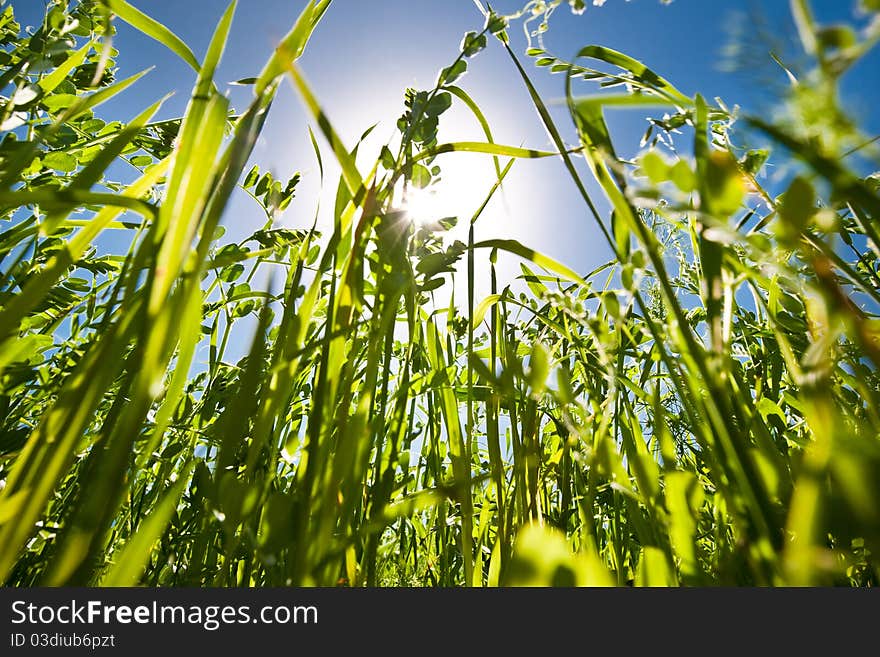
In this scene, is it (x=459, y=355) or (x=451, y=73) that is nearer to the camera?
(x=451, y=73)

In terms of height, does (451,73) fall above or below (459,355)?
above

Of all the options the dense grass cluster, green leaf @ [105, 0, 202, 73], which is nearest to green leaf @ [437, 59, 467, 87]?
the dense grass cluster

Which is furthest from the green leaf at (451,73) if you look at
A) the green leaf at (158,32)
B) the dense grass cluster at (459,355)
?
the green leaf at (158,32)

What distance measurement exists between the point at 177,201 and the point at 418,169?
400 mm

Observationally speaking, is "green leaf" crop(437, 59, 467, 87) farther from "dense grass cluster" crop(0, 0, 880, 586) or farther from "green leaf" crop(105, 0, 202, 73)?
"green leaf" crop(105, 0, 202, 73)

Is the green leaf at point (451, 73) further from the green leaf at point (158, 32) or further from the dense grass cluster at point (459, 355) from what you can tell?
the green leaf at point (158, 32)

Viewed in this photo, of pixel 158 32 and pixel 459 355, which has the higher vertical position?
pixel 158 32

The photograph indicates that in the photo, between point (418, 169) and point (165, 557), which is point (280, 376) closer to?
point (418, 169)

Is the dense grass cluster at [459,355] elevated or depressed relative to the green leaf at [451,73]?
depressed

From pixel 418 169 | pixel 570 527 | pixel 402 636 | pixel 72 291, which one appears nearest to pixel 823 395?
pixel 402 636

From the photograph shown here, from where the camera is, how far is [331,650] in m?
0.34

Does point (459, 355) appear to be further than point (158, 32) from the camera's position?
Yes

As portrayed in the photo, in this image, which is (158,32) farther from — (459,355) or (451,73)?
(459,355)

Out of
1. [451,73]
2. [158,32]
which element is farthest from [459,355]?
[158,32]
